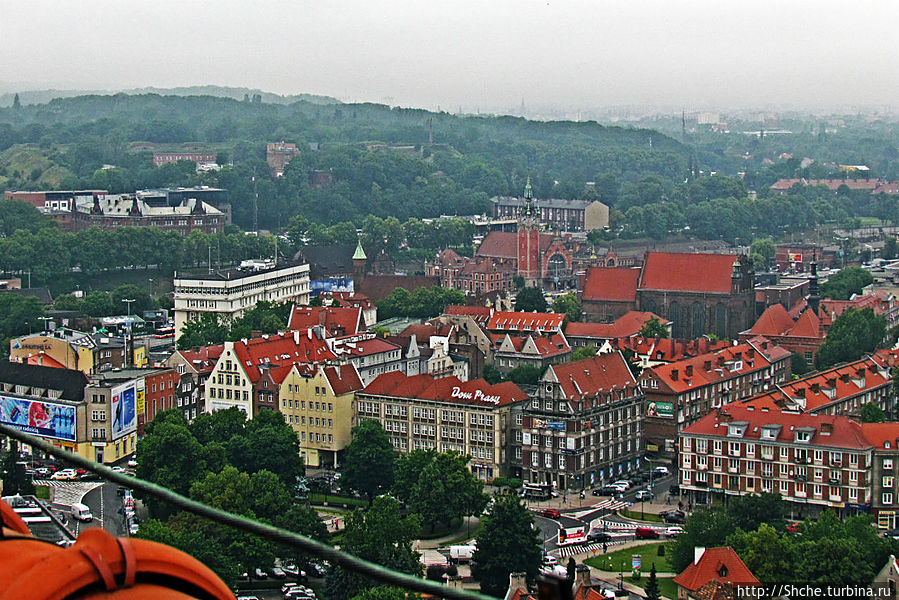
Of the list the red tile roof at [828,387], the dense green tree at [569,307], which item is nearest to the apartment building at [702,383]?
the red tile roof at [828,387]

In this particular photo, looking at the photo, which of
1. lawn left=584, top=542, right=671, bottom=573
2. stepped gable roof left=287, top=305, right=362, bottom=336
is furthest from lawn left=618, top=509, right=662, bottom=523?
stepped gable roof left=287, top=305, right=362, bottom=336

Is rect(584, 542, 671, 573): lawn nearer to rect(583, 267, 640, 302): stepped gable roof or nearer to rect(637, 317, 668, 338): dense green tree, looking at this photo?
rect(637, 317, 668, 338): dense green tree

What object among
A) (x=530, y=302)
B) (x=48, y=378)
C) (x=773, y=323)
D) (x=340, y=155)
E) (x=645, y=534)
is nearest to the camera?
(x=645, y=534)

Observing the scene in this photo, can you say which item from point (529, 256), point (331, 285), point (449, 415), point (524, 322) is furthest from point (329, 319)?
point (529, 256)

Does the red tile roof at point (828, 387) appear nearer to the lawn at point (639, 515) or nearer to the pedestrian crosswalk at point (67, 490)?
the lawn at point (639, 515)

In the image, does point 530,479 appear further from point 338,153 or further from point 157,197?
point 338,153

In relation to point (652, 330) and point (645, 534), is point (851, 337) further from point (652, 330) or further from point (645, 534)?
point (645, 534)
